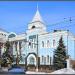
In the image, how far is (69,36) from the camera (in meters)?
53.3

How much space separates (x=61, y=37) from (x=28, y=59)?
1275cm

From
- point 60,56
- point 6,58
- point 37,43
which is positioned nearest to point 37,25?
point 37,43

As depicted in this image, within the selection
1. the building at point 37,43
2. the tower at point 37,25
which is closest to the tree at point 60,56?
the building at point 37,43

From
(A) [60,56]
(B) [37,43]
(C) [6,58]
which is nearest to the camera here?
(A) [60,56]

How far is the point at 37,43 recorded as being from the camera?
57.4 m

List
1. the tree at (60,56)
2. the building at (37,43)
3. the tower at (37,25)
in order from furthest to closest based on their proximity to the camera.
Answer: the tower at (37,25) → the building at (37,43) → the tree at (60,56)

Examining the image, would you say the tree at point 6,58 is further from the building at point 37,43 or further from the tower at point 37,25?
the tower at point 37,25

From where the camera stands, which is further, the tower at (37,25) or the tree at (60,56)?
the tower at (37,25)

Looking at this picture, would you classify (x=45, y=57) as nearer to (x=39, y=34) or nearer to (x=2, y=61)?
(x=39, y=34)

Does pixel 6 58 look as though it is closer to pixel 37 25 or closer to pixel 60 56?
pixel 37 25

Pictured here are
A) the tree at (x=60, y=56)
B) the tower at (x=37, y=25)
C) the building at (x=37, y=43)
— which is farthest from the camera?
the tower at (x=37, y=25)

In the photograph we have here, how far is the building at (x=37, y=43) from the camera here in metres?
54.2

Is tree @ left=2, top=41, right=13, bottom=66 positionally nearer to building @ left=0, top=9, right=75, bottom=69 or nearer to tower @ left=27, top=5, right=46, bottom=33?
building @ left=0, top=9, right=75, bottom=69

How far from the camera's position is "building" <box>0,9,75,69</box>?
54156 millimetres
